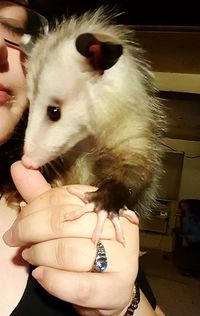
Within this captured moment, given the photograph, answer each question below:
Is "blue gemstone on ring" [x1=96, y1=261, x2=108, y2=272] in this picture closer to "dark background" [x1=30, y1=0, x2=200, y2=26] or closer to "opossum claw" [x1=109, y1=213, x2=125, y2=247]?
"opossum claw" [x1=109, y1=213, x2=125, y2=247]

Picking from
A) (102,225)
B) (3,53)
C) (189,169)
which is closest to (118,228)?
(102,225)

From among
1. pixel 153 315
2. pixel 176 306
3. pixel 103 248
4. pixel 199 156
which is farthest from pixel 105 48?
pixel 199 156

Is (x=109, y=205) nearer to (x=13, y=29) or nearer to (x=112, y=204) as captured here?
(x=112, y=204)

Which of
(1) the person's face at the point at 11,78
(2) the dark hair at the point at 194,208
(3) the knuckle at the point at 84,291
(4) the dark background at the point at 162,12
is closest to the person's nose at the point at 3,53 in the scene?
(1) the person's face at the point at 11,78

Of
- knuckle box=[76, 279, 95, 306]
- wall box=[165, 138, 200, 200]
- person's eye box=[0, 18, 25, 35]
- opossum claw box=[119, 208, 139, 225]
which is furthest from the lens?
wall box=[165, 138, 200, 200]

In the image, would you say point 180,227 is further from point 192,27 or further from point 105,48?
point 105,48

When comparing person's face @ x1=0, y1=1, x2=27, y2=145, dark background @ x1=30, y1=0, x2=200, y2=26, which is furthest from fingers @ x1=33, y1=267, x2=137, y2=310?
dark background @ x1=30, y1=0, x2=200, y2=26
